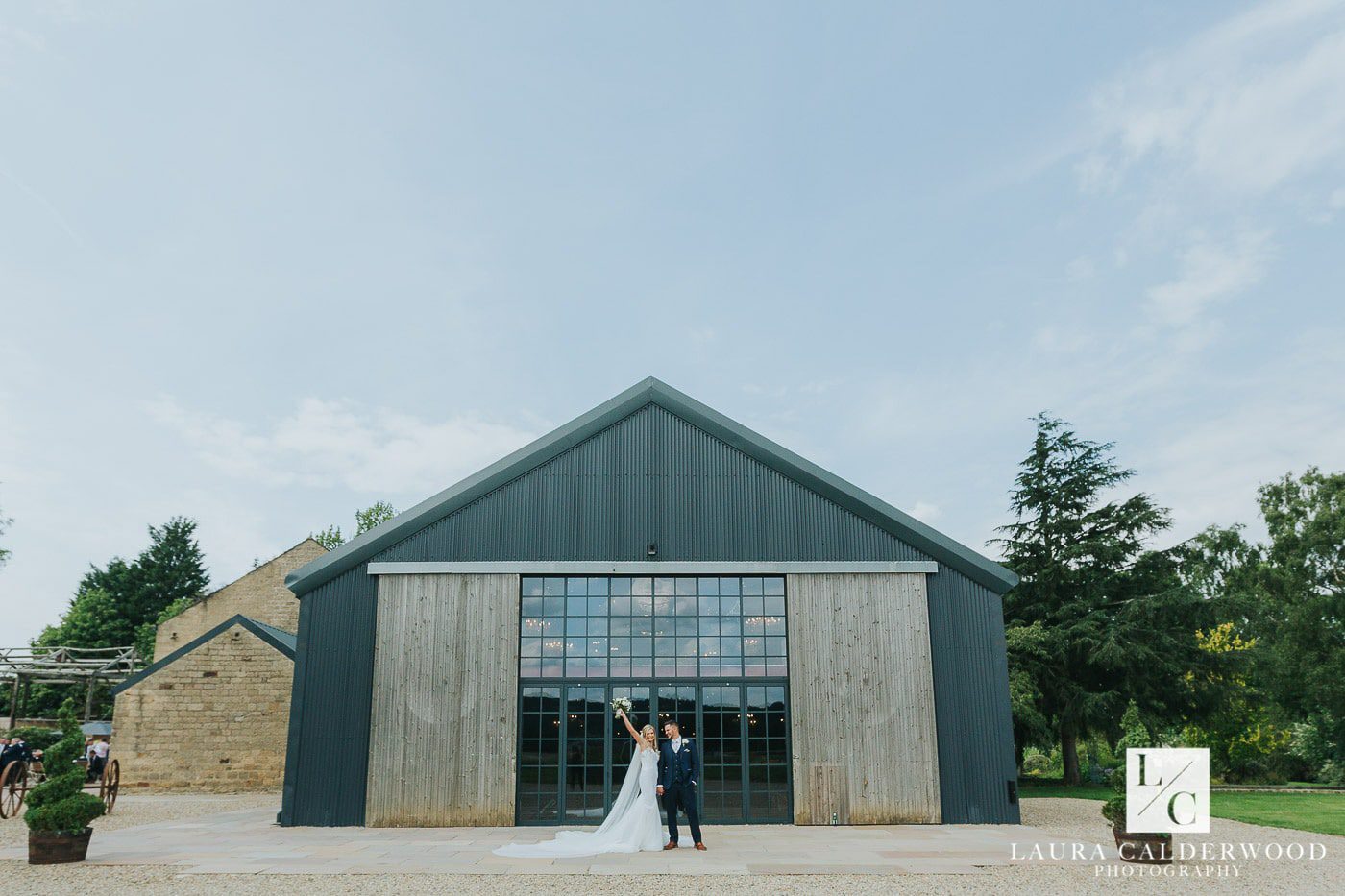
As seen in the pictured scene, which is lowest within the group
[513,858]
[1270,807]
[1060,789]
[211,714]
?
[1060,789]

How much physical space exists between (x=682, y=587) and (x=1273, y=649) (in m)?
30.1

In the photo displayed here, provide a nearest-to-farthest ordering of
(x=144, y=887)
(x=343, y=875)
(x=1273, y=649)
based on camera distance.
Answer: (x=144, y=887), (x=343, y=875), (x=1273, y=649)

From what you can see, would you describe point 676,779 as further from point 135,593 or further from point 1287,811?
point 135,593

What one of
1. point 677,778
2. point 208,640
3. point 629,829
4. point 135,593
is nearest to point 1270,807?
point 677,778

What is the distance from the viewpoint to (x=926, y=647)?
14656mm

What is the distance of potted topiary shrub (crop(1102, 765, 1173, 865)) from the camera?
1001cm

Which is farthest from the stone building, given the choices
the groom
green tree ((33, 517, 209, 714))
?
green tree ((33, 517, 209, 714))

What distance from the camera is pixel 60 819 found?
9.96m

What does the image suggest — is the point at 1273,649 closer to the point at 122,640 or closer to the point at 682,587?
the point at 682,587

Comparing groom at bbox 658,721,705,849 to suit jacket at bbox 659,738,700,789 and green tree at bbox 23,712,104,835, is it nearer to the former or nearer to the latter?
suit jacket at bbox 659,738,700,789

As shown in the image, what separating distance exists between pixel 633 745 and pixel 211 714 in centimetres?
1219

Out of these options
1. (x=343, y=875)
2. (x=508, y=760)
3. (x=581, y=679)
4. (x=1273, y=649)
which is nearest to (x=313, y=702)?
(x=508, y=760)

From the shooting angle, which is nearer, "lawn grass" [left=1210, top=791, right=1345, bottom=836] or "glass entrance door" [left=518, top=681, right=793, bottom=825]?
"glass entrance door" [left=518, top=681, right=793, bottom=825]

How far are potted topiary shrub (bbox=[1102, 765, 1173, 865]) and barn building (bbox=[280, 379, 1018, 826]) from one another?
413 centimetres
